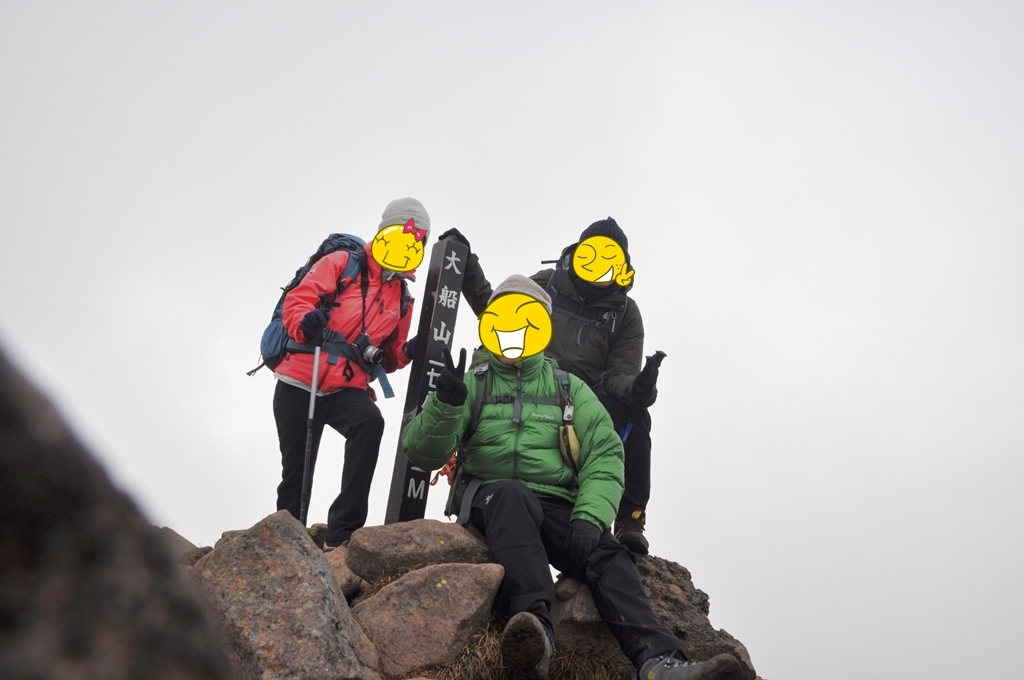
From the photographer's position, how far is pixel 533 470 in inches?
249

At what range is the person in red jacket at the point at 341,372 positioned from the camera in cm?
719

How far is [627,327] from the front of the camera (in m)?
8.12

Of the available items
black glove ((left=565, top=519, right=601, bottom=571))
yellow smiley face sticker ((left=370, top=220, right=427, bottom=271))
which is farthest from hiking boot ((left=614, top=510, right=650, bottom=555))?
yellow smiley face sticker ((left=370, top=220, right=427, bottom=271))

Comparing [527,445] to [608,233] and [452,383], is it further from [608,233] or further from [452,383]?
[608,233]

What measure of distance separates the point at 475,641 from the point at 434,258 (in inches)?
169

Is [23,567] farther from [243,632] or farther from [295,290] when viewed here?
[295,290]

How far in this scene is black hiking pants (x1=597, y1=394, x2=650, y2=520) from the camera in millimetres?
7805

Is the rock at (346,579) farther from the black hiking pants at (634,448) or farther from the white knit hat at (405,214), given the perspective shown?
the white knit hat at (405,214)

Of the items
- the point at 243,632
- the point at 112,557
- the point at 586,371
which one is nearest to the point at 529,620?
the point at 243,632

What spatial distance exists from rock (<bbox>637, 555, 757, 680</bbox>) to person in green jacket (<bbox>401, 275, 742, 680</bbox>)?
859 mm

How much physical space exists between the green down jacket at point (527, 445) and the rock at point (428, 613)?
923 millimetres

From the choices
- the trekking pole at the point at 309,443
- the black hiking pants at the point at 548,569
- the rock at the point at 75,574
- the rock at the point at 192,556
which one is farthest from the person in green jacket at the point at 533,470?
the rock at the point at 75,574

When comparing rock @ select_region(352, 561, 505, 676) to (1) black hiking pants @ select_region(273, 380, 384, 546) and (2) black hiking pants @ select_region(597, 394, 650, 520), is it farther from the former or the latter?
(2) black hiking pants @ select_region(597, 394, 650, 520)
